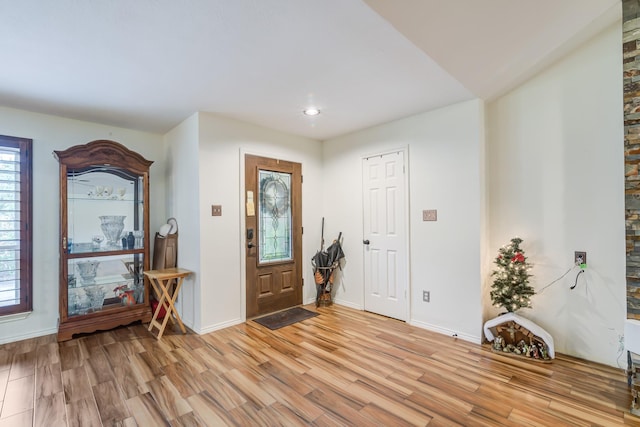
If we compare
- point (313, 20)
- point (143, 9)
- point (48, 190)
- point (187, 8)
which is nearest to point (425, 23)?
point (313, 20)

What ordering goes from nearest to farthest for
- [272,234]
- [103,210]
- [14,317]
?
[14,317]
[103,210]
[272,234]

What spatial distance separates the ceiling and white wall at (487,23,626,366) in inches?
10.4

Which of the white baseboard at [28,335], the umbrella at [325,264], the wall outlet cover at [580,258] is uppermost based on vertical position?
the wall outlet cover at [580,258]

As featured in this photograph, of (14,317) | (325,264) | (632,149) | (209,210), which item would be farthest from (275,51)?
(14,317)

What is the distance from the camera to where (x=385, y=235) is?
3715 mm

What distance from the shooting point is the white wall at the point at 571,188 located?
2.45 meters

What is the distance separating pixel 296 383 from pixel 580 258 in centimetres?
267

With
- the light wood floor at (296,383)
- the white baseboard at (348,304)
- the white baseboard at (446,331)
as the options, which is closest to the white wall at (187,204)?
the light wood floor at (296,383)

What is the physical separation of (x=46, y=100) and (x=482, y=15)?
12.8 ft

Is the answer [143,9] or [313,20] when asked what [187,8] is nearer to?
[143,9]

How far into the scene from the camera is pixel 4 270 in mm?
3057

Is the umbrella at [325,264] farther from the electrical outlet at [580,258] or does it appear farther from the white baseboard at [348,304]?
the electrical outlet at [580,258]

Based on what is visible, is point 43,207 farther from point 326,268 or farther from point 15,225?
point 326,268

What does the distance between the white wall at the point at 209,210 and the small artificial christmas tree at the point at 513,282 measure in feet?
9.15
